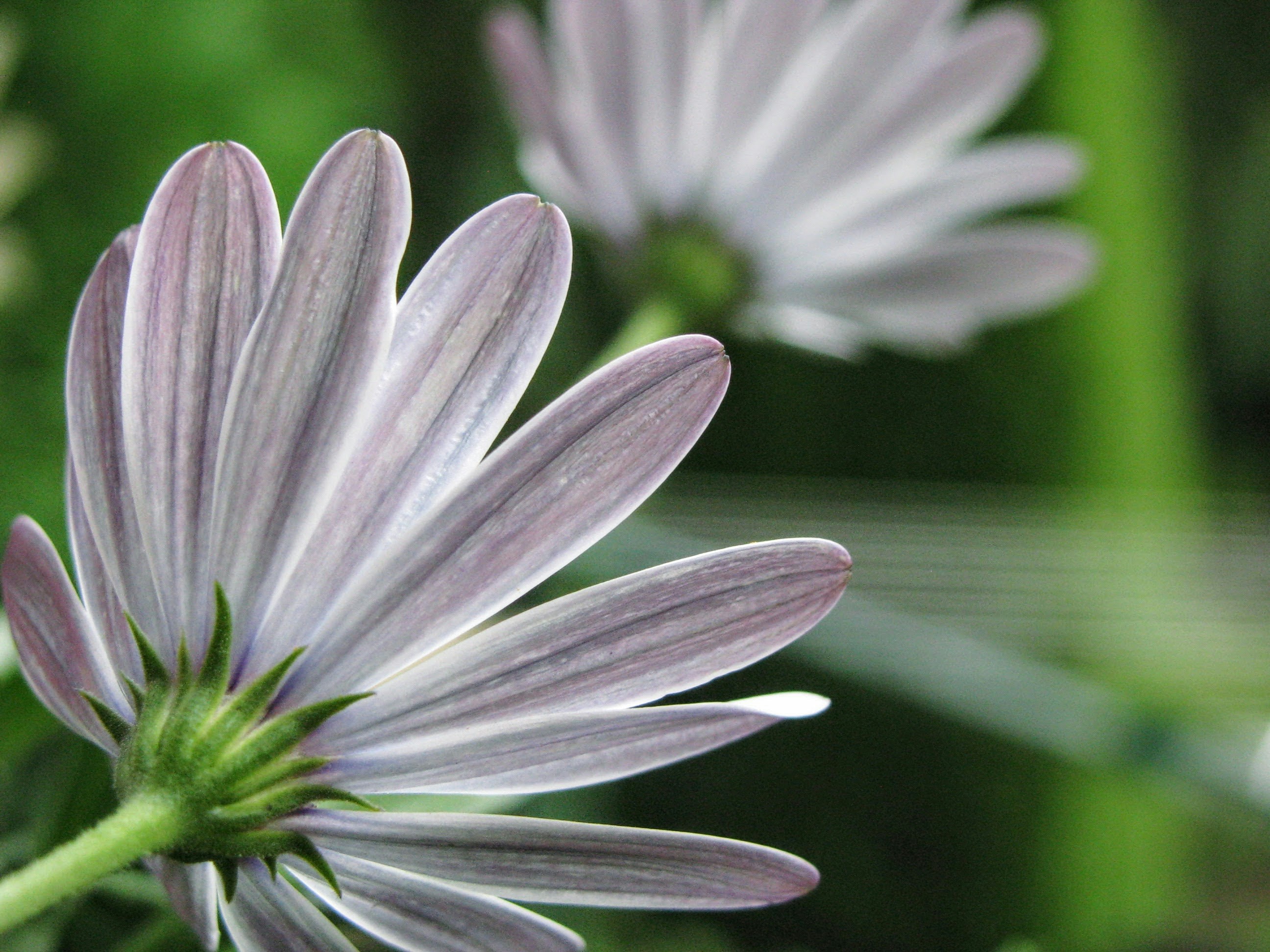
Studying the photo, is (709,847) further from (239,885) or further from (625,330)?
(625,330)

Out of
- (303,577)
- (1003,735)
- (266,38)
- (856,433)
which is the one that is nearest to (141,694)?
(303,577)

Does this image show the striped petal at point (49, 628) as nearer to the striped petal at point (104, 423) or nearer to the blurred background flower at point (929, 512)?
the striped petal at point (104, 423)

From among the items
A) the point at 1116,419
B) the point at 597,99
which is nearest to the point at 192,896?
the point at 597,99

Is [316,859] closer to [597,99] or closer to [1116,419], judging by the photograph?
[597,99]

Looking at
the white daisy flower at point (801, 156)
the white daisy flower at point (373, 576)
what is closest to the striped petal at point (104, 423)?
the white daisy flower at point (373, 576)

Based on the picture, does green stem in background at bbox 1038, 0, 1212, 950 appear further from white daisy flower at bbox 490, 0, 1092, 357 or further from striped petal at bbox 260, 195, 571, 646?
striped petal at bbox 260, 195, 571, 646

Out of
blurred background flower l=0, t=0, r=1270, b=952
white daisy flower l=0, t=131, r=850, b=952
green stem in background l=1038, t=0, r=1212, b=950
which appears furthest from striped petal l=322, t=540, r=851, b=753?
green stem in background l=1038, t=0, r=1212, b=950

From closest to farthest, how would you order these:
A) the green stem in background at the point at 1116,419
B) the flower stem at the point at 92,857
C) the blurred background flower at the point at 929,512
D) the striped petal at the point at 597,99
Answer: the flower stem at the point at 92,857 < the striped petal at the point at 597,99 < the blurred background flower at the point at 929,512 < the green stem in background at the point at 1116,419
